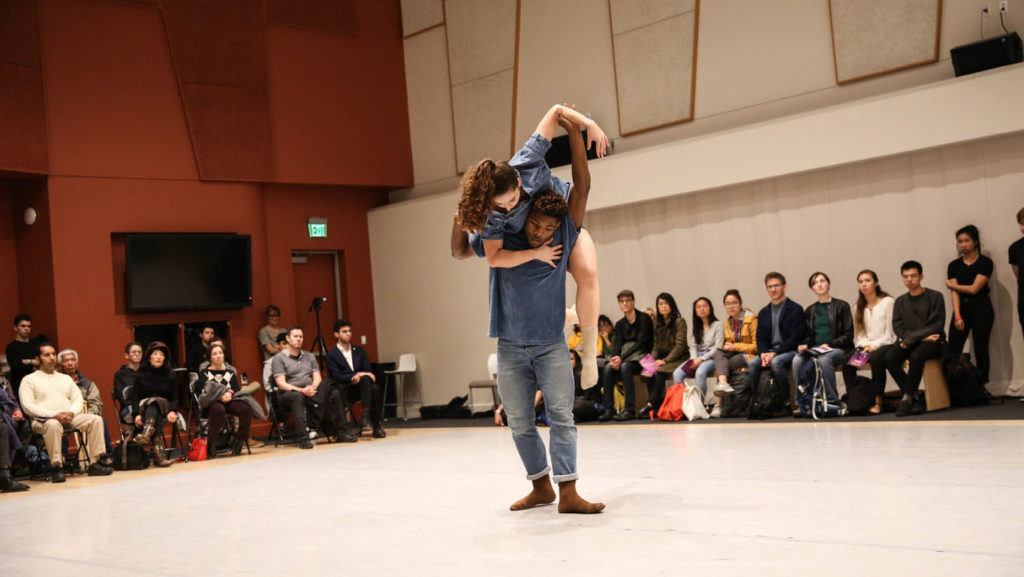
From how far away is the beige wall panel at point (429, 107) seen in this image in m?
11.4

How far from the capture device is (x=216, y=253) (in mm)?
9969

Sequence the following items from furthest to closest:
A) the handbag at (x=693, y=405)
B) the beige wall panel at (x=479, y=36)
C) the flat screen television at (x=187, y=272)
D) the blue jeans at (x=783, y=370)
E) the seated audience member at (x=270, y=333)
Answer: the beige wall panel at (x=479, y=36) → the seated audience member at (x=270, y=333) → the flat screen television at (x=187, y=272) → the handbag at (x=693, y=405) → the blue jeans at (x=783, y=370)

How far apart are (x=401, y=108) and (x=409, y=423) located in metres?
4.12

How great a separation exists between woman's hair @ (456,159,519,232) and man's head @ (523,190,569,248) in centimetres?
14

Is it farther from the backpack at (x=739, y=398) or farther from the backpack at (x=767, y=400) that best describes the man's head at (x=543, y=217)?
the backpack at (x=739, y=398)

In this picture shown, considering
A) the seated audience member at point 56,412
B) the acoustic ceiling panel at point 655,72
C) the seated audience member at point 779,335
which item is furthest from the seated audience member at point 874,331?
the seated audience member at point 56,412

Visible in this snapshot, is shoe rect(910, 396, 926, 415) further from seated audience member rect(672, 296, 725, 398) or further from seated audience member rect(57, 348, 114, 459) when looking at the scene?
seated audience member rect(57, 348, 114, 459)

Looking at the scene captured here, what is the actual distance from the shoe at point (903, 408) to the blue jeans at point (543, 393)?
374 cm

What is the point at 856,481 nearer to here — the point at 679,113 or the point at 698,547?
the point at 698,547

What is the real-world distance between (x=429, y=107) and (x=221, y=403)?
17.2ft

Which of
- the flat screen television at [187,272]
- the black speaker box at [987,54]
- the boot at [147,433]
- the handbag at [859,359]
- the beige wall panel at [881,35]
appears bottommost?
the boot at [147,433]

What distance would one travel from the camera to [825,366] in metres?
6.98

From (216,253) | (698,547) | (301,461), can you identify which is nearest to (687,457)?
(698,547)

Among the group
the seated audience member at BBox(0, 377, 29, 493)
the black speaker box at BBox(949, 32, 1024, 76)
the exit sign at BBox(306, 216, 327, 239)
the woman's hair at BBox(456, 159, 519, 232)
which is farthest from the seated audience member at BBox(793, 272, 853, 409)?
the exit sign at BBox(306, 216, 327, 239)
